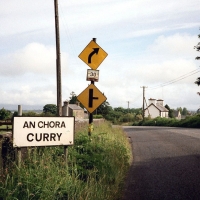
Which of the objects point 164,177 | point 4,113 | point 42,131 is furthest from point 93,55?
point 4,113

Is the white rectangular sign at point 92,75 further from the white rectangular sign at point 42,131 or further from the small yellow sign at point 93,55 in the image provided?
the white rectangular sign at point 42,131

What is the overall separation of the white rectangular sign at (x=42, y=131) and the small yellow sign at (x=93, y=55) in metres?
3.94

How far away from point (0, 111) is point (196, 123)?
84.1 ft

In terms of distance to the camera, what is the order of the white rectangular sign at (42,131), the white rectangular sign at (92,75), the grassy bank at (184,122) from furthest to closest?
the grassy bank at (184,122), the white rectangular sign at (92,75), the white rectangular sign at (42,131)

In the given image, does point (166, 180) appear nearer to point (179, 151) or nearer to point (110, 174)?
point (110, 174)

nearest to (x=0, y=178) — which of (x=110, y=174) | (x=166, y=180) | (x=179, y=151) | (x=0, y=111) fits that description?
(x=110, y=174)

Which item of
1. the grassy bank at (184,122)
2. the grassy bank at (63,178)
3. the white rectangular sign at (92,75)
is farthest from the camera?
the grassy bank at (184,122)

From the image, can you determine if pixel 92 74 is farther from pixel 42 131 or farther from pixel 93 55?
pixel 42 131

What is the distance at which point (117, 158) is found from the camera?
9086 mm

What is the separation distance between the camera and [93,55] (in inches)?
411

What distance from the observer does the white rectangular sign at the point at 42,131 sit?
615cm

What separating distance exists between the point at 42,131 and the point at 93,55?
4.53 meters

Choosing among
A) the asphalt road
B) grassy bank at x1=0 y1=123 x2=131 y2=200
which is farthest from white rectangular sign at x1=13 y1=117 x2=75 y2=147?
the asphalt road

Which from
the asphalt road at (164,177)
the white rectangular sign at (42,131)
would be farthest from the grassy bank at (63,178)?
the asphalt road at (164,177)
